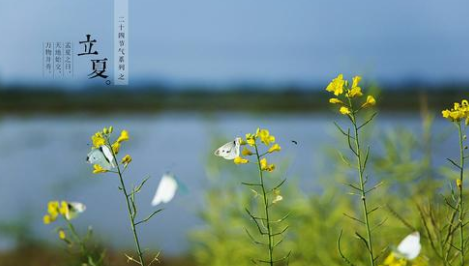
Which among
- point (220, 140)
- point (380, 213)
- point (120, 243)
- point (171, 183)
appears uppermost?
point (171, 183)

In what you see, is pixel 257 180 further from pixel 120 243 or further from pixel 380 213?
pixel 120 243

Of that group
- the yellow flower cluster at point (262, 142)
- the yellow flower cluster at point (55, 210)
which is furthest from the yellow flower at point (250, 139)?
the yellow flower cluster at point (55, 210)

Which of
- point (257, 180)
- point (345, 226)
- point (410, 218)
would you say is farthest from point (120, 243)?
point (410, 218)

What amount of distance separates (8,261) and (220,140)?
74.6 inches

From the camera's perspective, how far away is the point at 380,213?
2000 mm

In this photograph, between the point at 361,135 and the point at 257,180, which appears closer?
the point at 361,135

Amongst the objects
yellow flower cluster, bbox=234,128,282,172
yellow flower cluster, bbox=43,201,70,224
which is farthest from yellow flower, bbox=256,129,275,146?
yellow flower cluster, bbox=43,201,70,224

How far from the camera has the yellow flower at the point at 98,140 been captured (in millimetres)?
1095

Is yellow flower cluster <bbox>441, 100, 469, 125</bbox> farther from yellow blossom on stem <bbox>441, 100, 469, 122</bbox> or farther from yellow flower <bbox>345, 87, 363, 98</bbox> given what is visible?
yellow flower <bbox>345, 87, 363, 98</bbox>

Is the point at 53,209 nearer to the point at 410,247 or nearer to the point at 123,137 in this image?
the point at 123,137

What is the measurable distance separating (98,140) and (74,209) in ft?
0.64

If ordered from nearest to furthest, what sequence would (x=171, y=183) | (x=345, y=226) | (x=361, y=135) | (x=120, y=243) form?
(x=171, y=183) → (x=361, y=135) → (x=345, y=226) → (x=120, y=243)

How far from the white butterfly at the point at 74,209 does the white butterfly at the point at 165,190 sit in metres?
0.19

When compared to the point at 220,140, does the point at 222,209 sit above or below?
below
